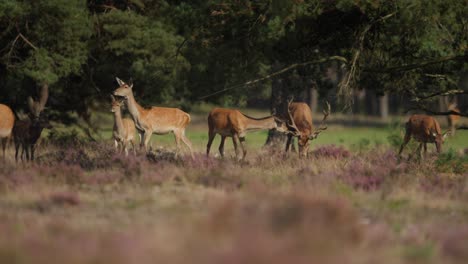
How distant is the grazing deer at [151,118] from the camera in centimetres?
1853

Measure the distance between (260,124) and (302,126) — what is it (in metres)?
→ 1.70

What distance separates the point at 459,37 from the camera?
50.4 feet

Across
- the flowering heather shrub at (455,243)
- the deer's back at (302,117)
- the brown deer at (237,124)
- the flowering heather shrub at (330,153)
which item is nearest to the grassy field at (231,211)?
the flowering heather shrub at (455,243)

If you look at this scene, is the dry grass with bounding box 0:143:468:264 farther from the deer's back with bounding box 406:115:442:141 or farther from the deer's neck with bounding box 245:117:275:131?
the deer's back with bounding box 406:115:442:141

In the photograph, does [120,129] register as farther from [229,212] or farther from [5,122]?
[229,212]

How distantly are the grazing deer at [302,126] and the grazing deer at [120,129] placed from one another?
12.7 feet

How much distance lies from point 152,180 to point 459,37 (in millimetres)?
6906

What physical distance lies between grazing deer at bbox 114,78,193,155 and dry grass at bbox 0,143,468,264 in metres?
2.79

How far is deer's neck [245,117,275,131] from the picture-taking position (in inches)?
725

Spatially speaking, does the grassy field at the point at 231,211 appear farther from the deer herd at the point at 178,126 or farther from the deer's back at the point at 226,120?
the deer's back at the point at 226,120

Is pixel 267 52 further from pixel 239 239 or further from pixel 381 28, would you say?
pixel 239 239

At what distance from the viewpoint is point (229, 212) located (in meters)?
8.00

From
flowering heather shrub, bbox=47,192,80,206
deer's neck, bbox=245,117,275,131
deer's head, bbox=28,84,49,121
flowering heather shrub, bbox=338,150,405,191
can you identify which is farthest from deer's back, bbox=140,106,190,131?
flowering heather shrub, bbox=47,192,80,206

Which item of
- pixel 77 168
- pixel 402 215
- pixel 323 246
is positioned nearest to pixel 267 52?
pixel 77 168
